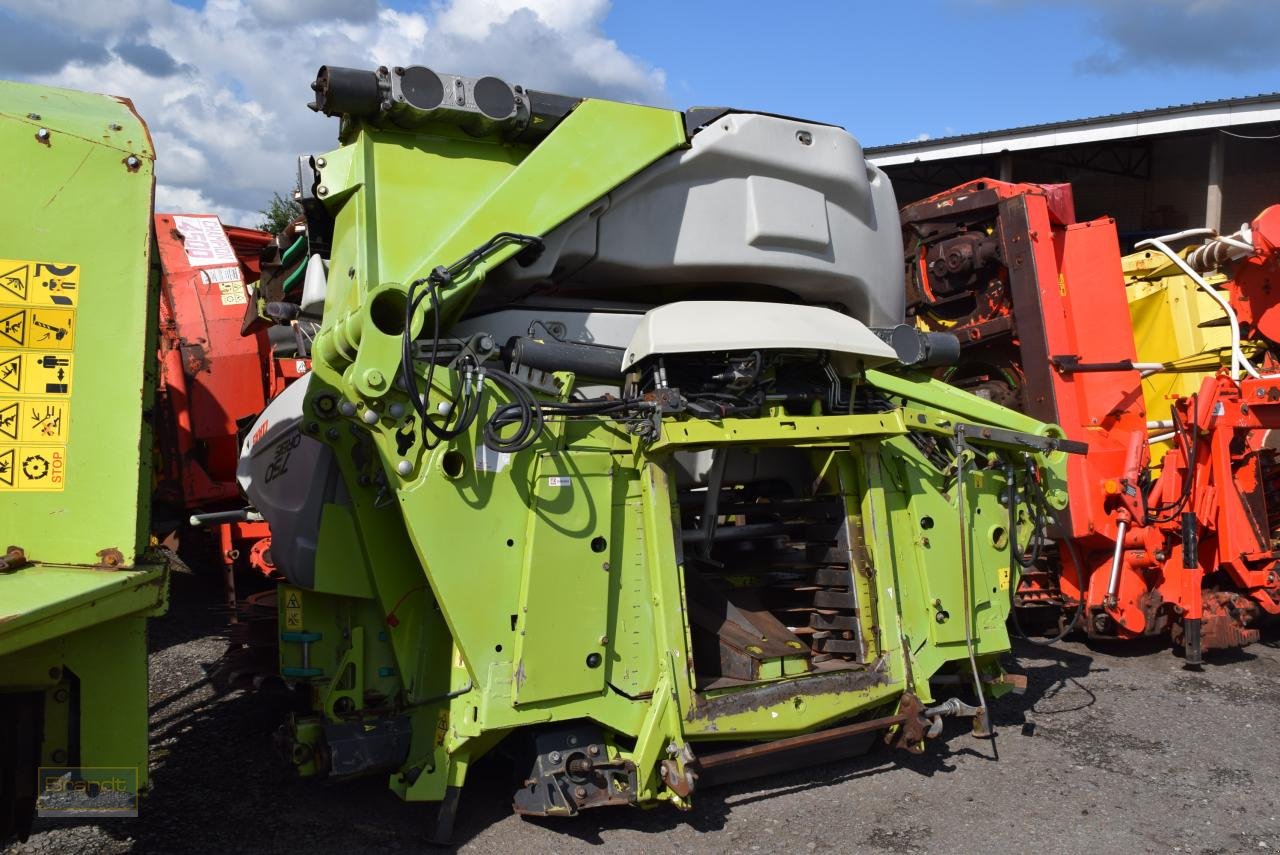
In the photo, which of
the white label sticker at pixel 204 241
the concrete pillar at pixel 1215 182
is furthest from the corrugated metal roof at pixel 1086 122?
the white label sticker at pixel 204 241

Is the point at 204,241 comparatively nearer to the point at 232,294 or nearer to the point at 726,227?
the point at 232,294

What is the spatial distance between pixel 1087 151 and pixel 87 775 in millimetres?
17425

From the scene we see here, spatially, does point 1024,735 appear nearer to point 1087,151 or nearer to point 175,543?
point 175,543

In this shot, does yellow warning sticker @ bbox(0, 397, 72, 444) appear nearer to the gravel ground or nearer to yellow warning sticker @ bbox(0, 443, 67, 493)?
yellow warning sticker @ bbox(0, 443, 67, 493)

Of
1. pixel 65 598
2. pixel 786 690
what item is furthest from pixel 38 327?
pixel 786 690

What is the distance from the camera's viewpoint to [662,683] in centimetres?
312

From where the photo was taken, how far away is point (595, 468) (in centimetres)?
318

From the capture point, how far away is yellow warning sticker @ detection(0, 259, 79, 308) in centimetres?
245

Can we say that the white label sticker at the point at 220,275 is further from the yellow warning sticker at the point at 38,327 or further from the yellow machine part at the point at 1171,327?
the yellow machine part at the point at 1171,327

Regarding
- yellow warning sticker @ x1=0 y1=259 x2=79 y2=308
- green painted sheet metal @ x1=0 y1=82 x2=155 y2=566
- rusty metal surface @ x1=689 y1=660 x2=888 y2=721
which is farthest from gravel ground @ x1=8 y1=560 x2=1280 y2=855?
yellow warning sticker @ x1=0 y1=259 x2=79 y2=308

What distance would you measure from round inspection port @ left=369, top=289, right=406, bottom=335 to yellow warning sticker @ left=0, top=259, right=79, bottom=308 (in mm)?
775

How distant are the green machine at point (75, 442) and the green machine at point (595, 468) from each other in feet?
2.16

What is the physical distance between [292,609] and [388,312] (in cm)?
114

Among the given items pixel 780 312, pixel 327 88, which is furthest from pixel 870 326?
pixel 327 88
